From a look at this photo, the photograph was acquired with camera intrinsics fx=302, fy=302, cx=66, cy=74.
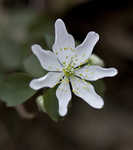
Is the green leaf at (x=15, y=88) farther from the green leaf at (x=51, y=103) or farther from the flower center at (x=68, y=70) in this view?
the flower center at (x=68, y=70)

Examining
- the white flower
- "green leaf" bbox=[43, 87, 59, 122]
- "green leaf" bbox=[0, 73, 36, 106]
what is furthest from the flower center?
"green leaf" bbox=[0, 73, 36, 106]

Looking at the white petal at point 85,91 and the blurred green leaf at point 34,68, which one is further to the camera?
the blurred green leaf at point 34,68

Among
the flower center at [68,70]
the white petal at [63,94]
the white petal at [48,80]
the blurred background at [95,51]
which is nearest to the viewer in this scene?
the white petal at [48,80]

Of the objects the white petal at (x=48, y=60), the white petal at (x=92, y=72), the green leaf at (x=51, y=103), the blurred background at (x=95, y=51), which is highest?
the white petal at (x=48, y=60)

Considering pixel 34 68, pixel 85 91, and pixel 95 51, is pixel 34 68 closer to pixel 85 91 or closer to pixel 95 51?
pixel 85 91

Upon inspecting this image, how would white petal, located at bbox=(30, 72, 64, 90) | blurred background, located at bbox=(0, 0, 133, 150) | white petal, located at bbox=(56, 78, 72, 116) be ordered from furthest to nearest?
1. blurred background, located at bbox=(0, 0, 133, 150)
2. white petal, located at bbox=(56, 78, 72, 116)
3. white petal, located at bbox=(30, 72, 64, 90)

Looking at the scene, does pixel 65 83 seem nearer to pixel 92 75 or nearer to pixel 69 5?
pixel 92 75

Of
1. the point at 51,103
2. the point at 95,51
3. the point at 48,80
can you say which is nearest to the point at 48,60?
the point at 48,80

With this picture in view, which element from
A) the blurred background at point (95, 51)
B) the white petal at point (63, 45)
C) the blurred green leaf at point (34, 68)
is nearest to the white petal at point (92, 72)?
the white petal at point (63, 45)

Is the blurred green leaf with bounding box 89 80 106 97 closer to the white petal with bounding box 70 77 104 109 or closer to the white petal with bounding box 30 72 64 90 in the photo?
the white petal with bounding box 70 77 104 109
